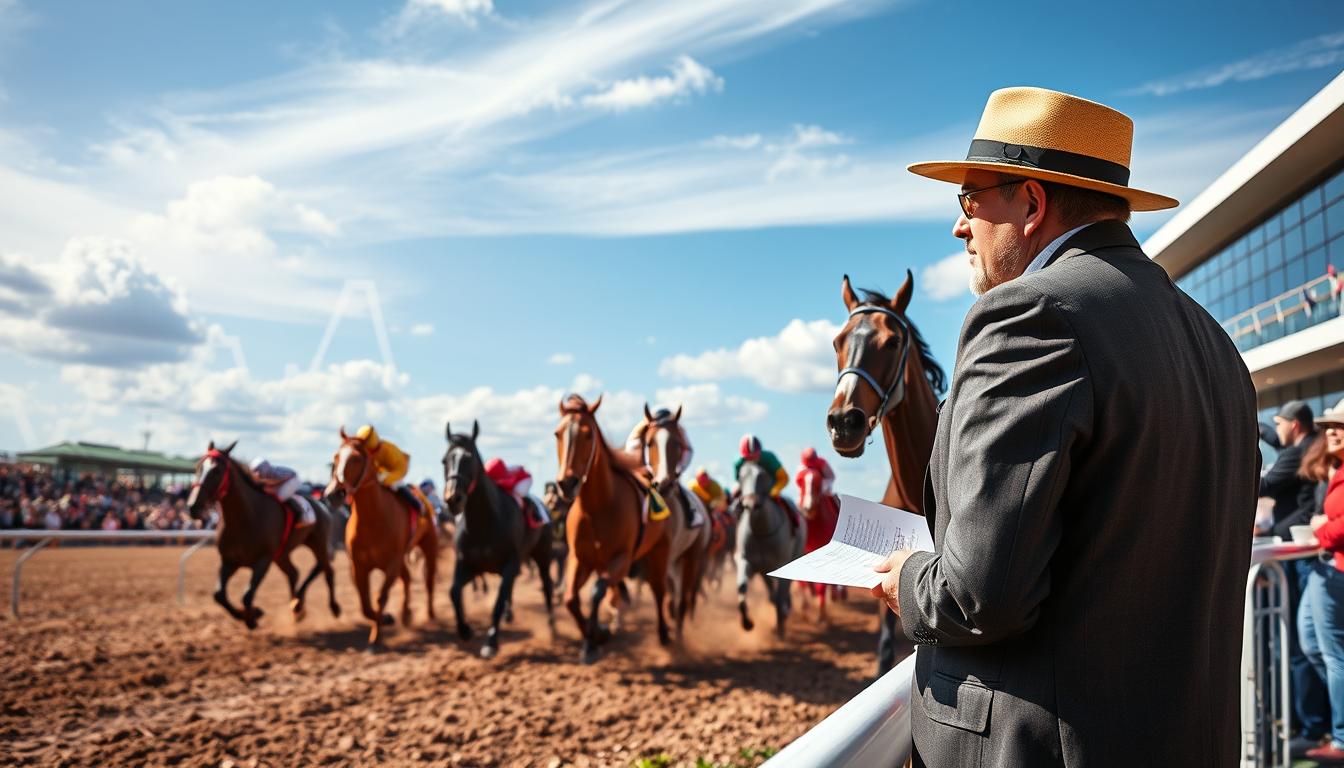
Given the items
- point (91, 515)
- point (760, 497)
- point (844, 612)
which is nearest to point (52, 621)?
point (760, 497)

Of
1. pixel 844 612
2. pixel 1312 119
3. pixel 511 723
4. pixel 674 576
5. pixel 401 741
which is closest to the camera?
pixel 401 741

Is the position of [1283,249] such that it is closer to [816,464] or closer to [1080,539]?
[816,464]

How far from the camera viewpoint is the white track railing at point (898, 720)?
1395 millimetres

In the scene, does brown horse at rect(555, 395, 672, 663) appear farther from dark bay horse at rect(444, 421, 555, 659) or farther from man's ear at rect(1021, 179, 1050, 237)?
man's ear at rect(1021, 179, 1050, 237)

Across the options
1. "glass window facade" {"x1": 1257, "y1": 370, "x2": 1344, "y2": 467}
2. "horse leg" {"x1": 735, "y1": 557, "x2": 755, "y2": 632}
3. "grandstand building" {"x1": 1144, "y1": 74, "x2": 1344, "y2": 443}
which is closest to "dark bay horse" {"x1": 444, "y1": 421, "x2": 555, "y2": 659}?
"horse leg" {"x1": 735, "y1": 557, "x2": 755, "y2": 632}

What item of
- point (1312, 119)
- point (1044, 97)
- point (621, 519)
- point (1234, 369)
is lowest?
point (621, 519)

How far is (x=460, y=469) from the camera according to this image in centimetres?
969

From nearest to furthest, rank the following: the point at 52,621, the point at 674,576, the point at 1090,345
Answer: the point at 1090,345
the point at 52,621
the point at 674,576

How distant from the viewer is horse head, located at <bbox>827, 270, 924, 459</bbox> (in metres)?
4.03

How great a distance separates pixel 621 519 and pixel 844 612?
20.4 ft

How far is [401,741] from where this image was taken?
232 inches

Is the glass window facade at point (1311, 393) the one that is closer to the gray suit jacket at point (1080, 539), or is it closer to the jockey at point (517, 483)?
the jockey at point (517, 483)

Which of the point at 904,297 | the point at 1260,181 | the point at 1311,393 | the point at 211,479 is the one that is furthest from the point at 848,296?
the point at 1260,181

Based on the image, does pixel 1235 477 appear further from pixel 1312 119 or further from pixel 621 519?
pixel 1312 119
